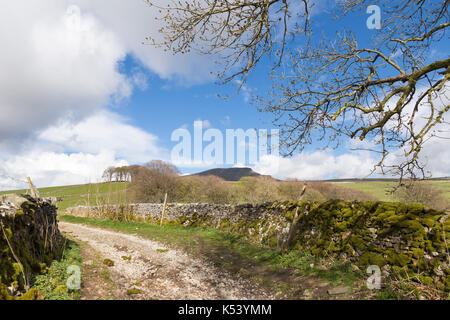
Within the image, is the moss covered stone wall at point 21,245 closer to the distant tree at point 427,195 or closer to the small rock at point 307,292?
the small rock at point 307,292

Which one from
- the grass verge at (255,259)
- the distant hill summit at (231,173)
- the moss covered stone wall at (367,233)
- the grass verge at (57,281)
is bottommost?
the grass verge at (255,259)

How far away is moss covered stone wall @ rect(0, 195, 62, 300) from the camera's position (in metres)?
3.61

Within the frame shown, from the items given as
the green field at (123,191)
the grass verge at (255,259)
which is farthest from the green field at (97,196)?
the grass verge at (255,259)

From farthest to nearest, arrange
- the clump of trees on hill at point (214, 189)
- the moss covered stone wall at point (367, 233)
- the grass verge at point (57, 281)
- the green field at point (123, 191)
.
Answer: the clump of trees on hill at point (214, 189) → the green field at point (123, 191) → the moss covered stone wall at point (367, 233) → the grass verge at point (57, 281)

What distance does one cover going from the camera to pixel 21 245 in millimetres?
4469

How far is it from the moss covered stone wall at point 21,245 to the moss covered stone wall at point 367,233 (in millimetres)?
6742

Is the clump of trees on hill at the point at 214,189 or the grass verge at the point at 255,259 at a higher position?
the clump of trees on hill at the point at 214,189

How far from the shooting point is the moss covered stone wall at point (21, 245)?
361cm

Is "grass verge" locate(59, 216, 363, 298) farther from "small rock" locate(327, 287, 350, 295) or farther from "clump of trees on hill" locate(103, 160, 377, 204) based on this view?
"clump of trees on hill" locate(103, 160, 377, 204)

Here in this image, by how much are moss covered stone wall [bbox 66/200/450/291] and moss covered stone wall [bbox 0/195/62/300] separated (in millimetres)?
6742

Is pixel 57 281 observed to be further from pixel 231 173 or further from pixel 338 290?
pixel 231 173

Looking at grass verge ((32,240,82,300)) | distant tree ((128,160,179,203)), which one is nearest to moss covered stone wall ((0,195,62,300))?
grass verge ((32,240,82,300))
